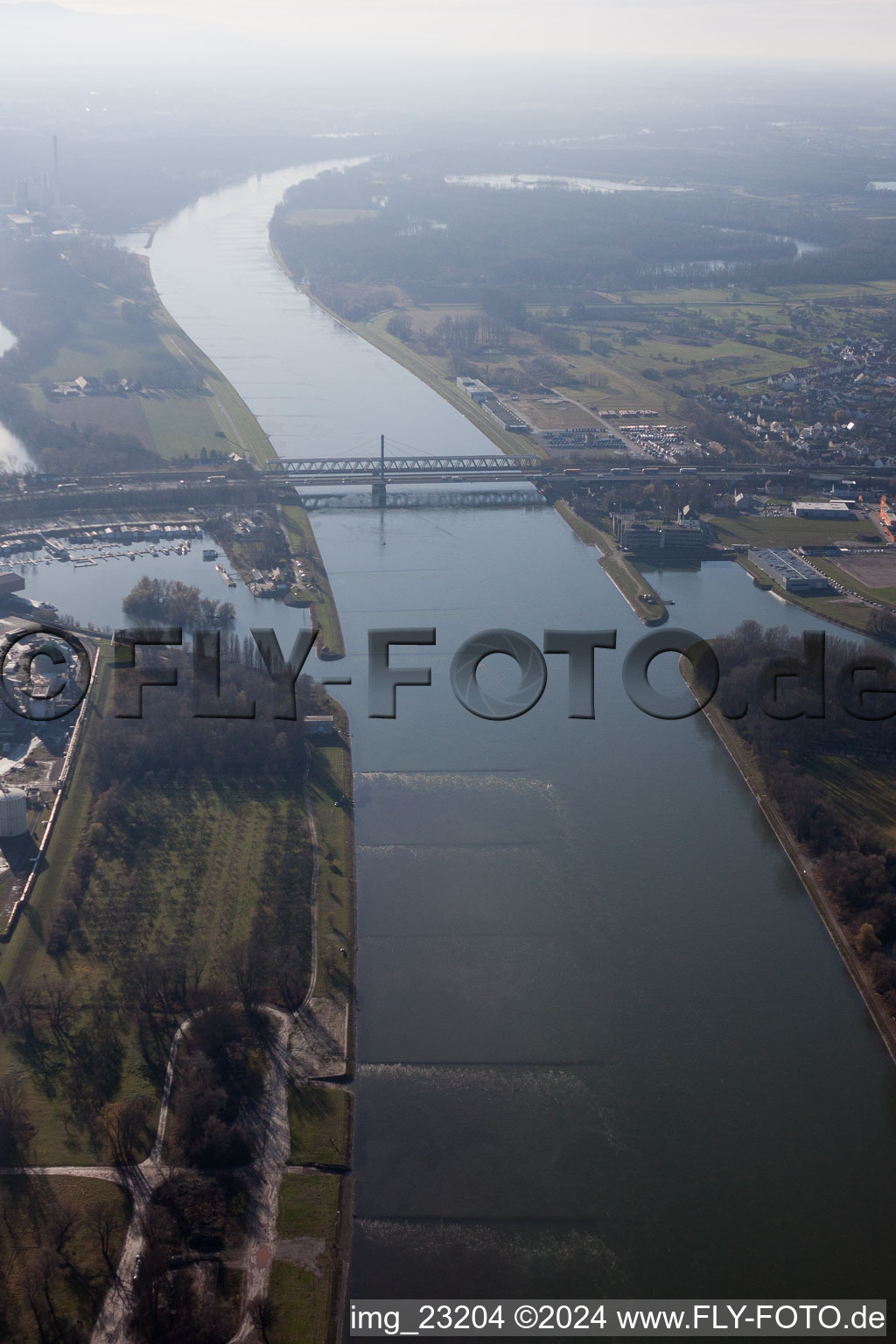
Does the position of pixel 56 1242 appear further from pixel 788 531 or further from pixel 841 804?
pixel 788 531

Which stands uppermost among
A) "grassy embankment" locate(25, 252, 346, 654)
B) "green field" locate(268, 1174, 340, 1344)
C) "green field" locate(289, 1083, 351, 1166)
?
"grassy embankment" locate(25, 252, 346, 654)

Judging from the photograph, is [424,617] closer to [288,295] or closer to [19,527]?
[19,527]

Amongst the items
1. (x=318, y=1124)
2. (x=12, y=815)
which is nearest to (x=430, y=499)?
(x=12, y=815)

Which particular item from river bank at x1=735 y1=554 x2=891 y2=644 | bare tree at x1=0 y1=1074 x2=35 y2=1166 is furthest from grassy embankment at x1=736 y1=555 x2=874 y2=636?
bare tree at x1=0 y1=1074 x2=35 y2=1166

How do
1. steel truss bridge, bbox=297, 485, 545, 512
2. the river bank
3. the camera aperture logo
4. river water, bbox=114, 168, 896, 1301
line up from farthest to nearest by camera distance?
steel truss bridge, bbox=297, 485, 545, 512 < the river bank < the camera aperture logo < river water, bbox=114, 168, 896, 1301

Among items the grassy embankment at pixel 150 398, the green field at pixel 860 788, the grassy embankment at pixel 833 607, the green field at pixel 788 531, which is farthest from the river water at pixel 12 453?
the green field at pixel 860 788

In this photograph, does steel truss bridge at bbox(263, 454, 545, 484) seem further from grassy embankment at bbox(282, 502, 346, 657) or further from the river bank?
the river bank

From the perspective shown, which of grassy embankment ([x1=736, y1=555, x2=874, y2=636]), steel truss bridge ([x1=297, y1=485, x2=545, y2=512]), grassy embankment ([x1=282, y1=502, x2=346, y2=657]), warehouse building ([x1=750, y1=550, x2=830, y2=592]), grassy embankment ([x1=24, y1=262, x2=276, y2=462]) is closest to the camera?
grassy embankment ([x1=282, y1=502, x2=346, y2=657])
